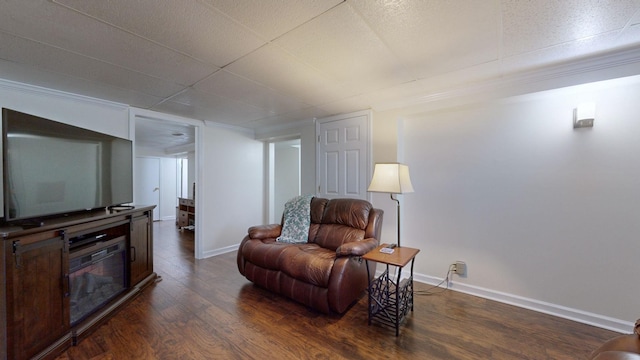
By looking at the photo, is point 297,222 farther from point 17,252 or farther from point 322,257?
point 17,252

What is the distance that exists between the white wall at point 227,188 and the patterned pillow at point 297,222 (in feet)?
5.06

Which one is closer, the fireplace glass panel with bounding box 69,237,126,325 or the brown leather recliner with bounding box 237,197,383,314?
the fireplace glass panel with bounding box 69,237,126,325

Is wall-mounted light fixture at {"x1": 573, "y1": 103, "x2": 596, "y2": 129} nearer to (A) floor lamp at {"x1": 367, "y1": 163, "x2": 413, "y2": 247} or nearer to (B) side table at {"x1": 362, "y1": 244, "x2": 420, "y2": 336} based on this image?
(A) floor lamp at {"x1": 367, "y1": 163, "x2": 413, "y2": 247}

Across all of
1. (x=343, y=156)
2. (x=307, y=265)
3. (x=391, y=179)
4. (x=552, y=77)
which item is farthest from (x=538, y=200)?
(x=307, y=265)

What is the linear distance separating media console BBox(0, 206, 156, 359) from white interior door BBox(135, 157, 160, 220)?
518 centimetres

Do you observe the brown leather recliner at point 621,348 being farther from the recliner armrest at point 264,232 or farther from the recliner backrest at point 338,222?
the recliner armrest at point 264,232

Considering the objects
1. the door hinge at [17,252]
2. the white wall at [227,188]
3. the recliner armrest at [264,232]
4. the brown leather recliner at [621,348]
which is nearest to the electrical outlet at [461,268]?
the brown leather recliner at [621,348]

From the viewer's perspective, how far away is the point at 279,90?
2568 mm

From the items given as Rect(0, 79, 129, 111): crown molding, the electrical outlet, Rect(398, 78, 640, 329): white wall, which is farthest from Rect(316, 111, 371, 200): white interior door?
Rect(0, 79, 129, 111): crown molding

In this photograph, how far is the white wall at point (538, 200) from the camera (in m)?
2.01

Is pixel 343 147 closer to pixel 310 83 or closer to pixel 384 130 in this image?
pixel 384 130

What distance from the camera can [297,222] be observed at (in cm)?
304

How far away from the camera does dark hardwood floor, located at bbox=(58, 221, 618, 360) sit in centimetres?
171

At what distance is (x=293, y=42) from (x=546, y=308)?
319cm
